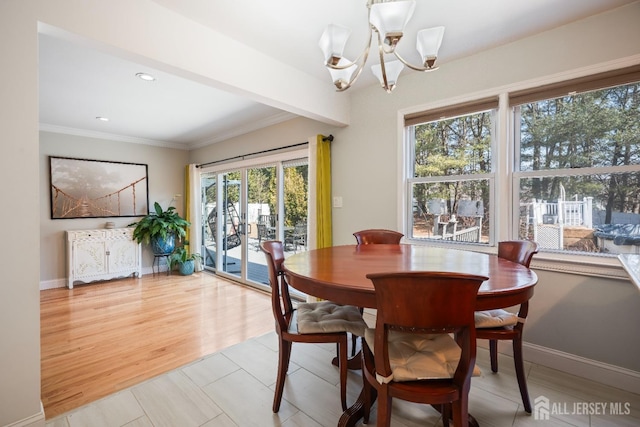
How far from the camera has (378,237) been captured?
2.66 metres

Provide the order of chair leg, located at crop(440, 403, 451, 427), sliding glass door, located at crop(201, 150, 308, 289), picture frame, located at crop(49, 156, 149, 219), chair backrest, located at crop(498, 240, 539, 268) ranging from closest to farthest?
chair leg, located at crop(440, 403, 451, 427) → chair backrest, located at crop(498, 240, 539, 268) → sliding glass door, located at crop(201, 150, 308, 289) → picture frame, located at crop(49, 156, 149, 219)

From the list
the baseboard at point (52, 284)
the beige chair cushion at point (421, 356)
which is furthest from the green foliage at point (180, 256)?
the beige chair cushion at point (421, 356)

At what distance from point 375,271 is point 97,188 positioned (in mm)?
5243

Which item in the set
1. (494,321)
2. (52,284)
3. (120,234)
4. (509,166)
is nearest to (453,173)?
(509,166)

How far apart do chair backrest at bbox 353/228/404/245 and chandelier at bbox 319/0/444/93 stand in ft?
4.31

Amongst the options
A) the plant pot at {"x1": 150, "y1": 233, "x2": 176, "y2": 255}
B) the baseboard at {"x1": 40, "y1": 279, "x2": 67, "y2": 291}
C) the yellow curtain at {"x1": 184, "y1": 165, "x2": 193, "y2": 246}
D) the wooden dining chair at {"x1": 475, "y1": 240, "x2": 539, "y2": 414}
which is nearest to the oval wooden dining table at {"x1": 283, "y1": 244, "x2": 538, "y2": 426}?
the wooden dining chair at {"x1": 475, "y1": 240, "x2": 539, "y2": 414}

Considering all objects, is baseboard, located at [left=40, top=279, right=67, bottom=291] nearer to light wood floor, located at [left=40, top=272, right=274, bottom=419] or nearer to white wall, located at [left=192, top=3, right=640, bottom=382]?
light wood floor, located at [left=40, top=272, right=274, bottom=419]

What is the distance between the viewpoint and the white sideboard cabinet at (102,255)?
4367 mm

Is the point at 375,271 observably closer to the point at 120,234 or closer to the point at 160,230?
the point at 160,230

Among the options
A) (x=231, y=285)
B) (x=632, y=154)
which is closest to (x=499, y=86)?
(x=632, y=154)

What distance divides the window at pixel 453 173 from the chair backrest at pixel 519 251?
541mm

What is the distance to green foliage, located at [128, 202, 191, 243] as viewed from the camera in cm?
487

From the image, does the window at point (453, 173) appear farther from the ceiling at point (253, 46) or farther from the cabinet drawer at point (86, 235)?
the cabinet drawer at point (86, 235)

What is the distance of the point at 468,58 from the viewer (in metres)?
2.45
